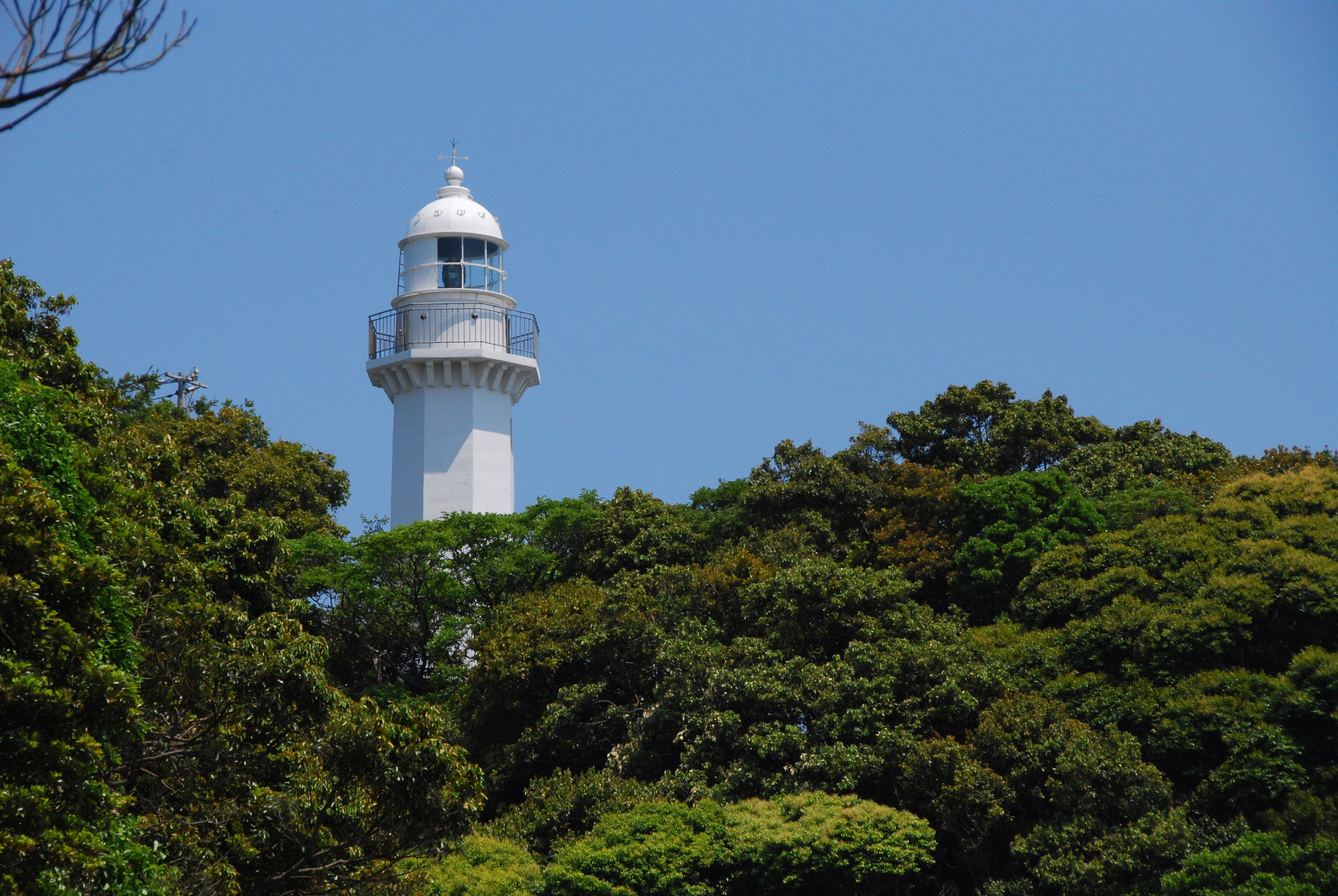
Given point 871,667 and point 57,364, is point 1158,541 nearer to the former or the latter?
point 871,667

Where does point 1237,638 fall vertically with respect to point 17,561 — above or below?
above

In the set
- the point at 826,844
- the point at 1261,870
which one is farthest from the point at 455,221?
the point at 1261,870

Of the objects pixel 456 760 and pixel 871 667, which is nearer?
pixel 456 760

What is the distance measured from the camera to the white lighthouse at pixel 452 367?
3684 cm

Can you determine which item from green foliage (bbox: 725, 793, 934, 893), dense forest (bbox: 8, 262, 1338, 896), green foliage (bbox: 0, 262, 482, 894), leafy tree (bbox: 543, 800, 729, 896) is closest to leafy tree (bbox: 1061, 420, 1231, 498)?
dense forest (bbox: 8, 262, 1338, 896)

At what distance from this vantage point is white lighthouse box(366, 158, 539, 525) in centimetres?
3684

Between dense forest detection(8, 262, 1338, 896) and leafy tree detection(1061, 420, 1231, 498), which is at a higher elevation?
leafy tree detection(1061, 420, 1231, 498)

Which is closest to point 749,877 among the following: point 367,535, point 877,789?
point 877,789

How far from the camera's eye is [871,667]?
82.3 feet

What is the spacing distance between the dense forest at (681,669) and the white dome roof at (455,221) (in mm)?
6571

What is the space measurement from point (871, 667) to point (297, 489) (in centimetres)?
1437

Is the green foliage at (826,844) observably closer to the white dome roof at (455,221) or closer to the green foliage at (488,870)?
the green foliage at (488,870)

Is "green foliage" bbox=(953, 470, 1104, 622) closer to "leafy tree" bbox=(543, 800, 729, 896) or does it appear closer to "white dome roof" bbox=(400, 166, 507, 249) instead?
"leafy tree" bbox=(543, 800, 729, 896)

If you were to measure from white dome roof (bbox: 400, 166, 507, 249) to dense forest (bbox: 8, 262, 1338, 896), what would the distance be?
6.57m
